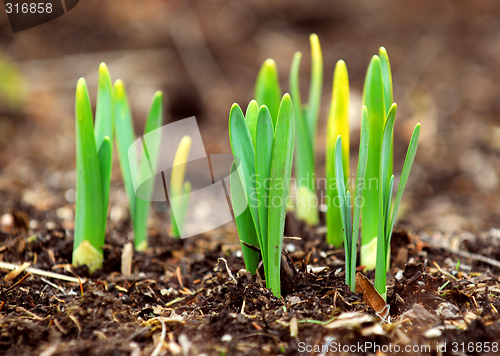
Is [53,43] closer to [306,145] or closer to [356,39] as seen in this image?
[356,39]

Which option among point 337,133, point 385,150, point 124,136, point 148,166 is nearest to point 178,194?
point 148,166

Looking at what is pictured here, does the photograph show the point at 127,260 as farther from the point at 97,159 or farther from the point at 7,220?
the point at 7,220

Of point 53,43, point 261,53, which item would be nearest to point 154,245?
→ point 261,53

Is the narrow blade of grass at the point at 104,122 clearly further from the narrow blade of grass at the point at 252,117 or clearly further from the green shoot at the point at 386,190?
the green shoot at the point at 386,190

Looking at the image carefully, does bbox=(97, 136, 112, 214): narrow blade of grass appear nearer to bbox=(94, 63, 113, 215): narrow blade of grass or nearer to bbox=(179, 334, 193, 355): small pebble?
bbox=(94, 63, 113, 215): narrow blade of grass

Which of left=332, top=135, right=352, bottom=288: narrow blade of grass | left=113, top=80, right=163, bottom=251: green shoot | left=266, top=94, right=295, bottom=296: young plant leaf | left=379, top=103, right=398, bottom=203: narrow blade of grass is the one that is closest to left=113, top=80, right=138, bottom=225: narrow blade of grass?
left=113, top=80, right=163, bottom=251: green shoot
